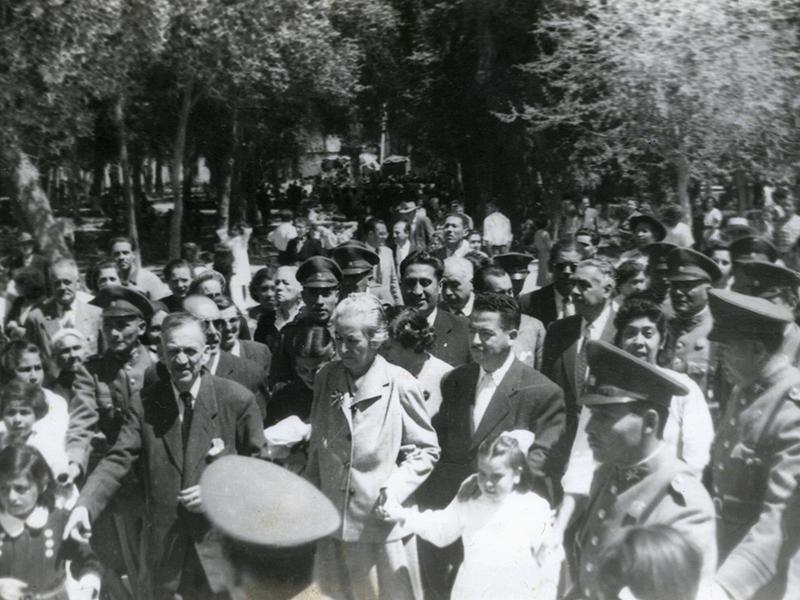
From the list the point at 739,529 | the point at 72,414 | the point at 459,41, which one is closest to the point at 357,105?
the point at 459,41

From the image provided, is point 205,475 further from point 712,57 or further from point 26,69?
point 712,57

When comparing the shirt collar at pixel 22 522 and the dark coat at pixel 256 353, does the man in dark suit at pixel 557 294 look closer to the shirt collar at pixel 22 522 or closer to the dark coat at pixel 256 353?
the dark coat at pixel 256 353

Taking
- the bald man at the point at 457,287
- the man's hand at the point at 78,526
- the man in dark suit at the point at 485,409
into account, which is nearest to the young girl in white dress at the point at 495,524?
the man in dark suit at the point at 485,409

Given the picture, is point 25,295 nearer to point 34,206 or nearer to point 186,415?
point 186,415

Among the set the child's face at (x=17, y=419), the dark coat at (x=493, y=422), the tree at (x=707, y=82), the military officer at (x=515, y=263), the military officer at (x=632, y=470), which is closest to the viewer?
the military officer at (x=632, y=470)

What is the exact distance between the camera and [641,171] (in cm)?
1366

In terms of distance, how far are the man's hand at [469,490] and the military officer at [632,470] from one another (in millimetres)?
835

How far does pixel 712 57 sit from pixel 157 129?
14.0m

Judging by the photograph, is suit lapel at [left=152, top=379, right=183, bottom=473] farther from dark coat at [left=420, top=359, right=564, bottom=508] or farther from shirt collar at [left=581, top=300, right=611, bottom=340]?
shirt collar at [left=581, top=300, right=611, bottom=340]

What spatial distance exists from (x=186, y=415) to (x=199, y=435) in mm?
104

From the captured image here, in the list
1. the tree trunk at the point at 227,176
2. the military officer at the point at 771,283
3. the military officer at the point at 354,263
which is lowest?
the tree trunk at the point at 227,176

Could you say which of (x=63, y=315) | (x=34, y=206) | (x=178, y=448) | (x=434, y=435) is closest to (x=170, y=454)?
(x=178, y=448)

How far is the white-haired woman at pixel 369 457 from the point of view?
401cm

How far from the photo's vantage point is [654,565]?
2.54m
